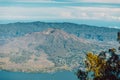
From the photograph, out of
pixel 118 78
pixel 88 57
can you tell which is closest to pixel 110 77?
pixel 118 78

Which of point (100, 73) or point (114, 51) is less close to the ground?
point (114, 51)

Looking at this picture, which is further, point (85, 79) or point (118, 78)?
point (85, 79)

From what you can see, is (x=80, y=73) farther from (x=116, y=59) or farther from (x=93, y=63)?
(x=116, y=59)

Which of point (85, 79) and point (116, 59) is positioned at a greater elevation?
point (116, 59)

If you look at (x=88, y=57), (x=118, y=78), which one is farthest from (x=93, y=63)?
(x=118, y=78)

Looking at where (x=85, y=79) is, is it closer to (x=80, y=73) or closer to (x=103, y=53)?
(x=80, y=73)

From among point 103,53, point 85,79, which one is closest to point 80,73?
point 85,79

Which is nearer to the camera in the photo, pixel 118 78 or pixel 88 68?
pixel 118 78

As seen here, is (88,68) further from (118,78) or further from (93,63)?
(118,78)
